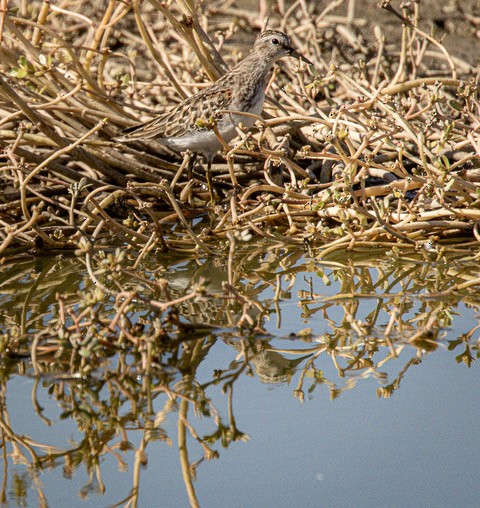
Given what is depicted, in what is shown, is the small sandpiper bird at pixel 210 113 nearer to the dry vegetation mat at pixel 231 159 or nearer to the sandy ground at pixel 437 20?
the dry vegetation mat at pixel 231 159

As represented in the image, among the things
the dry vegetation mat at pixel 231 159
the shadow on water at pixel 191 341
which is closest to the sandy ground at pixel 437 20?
the dry vegetation mat at pixel 231 159

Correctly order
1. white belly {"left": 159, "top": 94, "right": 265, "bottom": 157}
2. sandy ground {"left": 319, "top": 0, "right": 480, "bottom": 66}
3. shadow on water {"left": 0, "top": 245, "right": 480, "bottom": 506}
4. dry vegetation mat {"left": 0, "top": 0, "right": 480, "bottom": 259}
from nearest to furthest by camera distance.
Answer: shadow on water {"left": 0, "top": 245, "right": 480, "bottom": 506}, dry vegetation mat {"left": 0, "top": 0, "right": 480, "bottom": 259}, white belly {"left": 159, "top": 94, "right": 265, "bottom": 157}, sandy ground {"left": 319, "top": 0, "right": 480, "bottom": 66}

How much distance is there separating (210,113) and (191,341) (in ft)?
7.81

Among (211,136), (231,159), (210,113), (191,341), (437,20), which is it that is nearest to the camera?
(191,341)

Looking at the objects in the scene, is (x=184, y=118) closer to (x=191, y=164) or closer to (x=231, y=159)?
(x=191, y=164)

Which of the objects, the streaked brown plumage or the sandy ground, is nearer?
the streaked brown plumage

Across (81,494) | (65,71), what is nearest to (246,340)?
(81,494)

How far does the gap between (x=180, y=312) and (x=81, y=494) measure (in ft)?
4.93

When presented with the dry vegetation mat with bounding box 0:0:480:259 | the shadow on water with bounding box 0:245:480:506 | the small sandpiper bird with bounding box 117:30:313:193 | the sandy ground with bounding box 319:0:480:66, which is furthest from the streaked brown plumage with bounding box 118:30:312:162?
the sandy ground with bounding box 319:0:480:66

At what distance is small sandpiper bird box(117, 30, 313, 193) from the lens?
580 cm

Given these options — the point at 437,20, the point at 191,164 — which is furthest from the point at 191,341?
the point at 437,20

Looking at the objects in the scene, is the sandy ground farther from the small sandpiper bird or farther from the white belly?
the white belly

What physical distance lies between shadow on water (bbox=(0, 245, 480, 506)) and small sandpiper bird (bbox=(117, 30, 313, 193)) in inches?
46.6

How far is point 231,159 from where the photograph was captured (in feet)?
16.6
